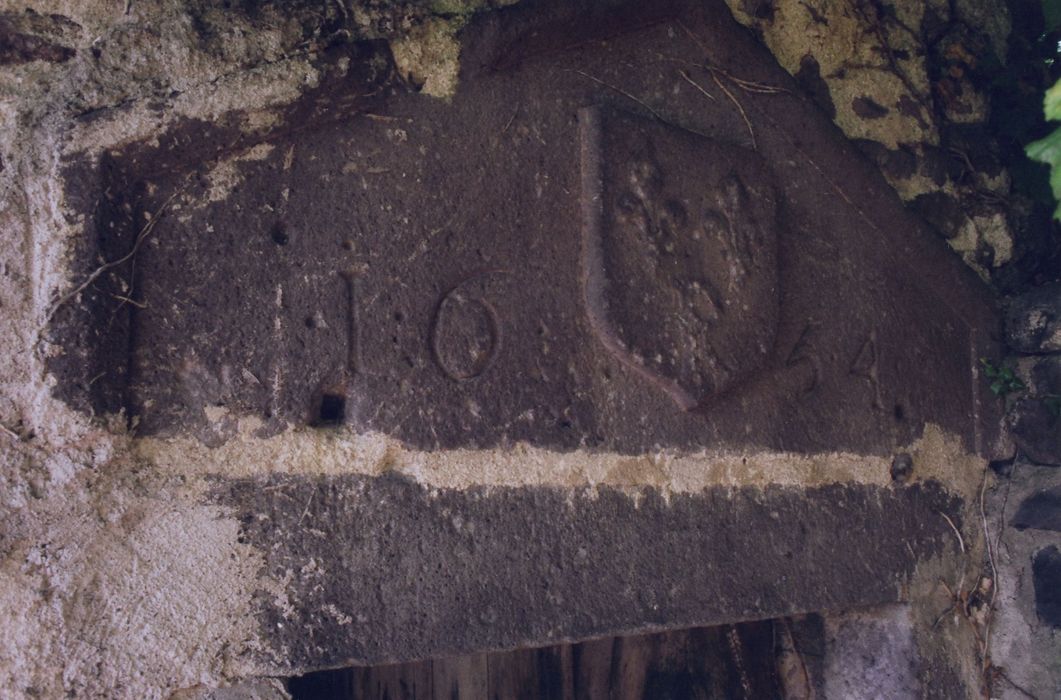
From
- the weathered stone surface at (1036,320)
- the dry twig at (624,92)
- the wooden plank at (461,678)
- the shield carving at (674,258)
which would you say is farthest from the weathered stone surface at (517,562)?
the dry twig at (624,92)

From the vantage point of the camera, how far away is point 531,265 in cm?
173

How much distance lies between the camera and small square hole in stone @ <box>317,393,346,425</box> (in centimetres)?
156

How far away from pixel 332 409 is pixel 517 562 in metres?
0.42

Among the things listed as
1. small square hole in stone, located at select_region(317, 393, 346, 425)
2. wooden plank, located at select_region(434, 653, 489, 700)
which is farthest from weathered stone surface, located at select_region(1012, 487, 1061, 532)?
small square hole in stone, located at select_region(317, 393, 346, 425)

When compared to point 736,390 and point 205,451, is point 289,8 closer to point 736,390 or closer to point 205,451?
point 205,451

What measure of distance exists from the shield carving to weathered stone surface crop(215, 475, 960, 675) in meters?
0.28

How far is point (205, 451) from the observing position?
4.82ft

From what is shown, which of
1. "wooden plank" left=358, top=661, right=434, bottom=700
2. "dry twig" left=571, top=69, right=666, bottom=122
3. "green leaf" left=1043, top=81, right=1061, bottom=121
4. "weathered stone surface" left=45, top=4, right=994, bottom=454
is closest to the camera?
"green leaf" left=1043, top=81, right=1061, bottom=121

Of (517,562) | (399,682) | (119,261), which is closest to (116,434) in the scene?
(119,261)

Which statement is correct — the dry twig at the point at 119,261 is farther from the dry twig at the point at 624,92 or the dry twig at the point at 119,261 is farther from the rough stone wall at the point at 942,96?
the rough stone wall at the point at 942,96

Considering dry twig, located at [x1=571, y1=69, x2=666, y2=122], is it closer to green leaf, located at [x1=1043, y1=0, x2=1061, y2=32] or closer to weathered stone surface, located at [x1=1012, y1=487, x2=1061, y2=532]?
green leaf, located at [x1=1043, y1=0, x2=1061, y2=32]

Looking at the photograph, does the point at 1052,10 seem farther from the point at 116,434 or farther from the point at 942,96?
the point at 116,434

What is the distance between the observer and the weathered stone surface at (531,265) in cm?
147

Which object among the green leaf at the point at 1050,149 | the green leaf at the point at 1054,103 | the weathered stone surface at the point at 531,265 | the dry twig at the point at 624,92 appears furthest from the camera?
the dry twig at the point at 624,92
